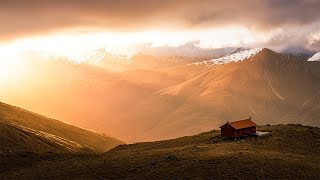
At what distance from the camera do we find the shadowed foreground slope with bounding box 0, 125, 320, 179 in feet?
335

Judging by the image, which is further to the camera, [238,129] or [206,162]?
[238,129]

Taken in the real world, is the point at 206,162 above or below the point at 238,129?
below

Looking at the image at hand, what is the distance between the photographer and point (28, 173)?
376 ft

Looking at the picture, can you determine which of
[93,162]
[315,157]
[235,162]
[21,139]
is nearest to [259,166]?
[235,162]

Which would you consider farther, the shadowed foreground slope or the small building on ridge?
the small building on ridge

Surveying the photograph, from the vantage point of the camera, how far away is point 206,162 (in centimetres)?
10794

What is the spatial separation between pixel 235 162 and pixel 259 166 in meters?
5.47

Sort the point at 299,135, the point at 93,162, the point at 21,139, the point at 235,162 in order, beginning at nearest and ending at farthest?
1. the point at 235,162
2. the point at 93,162
3. the point at 299,135
4. the point at 21,139

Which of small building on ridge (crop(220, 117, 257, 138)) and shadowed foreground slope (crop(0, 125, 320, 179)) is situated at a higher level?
small building on ridge (crop(220, 117, 257, 138))

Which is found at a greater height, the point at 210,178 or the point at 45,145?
the point at 45,145

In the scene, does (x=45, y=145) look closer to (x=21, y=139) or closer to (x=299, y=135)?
(x=21, y=139)

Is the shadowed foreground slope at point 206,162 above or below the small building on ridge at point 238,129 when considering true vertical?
below

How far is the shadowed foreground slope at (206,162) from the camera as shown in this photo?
10200cm

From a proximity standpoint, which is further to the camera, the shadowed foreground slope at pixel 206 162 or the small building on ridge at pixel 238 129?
the small building on ridge at pixel 238 129
